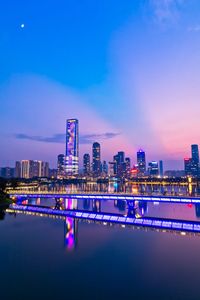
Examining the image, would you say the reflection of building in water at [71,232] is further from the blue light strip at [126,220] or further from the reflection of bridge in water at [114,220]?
the blue light strip at [126,220]

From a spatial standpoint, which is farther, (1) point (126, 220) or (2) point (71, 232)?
(1) point (126, 220)

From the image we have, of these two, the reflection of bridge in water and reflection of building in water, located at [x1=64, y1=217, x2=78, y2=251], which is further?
the reflection of bridge in water

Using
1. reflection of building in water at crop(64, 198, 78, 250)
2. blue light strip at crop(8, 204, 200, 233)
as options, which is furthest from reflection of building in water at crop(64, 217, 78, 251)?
blue light strip at crop(8, 204, 200, 233)

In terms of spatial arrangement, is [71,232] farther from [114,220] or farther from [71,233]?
[114,220]

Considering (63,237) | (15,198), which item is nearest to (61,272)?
(63,237)

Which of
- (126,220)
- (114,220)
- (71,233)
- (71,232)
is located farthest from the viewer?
(114,220)

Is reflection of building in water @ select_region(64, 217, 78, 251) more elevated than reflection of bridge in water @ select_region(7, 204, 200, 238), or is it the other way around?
reflection of bridge in water @ select_region(7, 204, 200, 238)

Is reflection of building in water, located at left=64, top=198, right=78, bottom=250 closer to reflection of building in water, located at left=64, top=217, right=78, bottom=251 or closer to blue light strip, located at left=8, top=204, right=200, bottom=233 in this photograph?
reflection of building in water, located at left=64, top=217, right=78, bottom=251

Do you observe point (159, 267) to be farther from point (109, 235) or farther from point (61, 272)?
point (109, 235)

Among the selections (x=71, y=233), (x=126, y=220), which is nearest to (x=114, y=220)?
(x=126, y=220)

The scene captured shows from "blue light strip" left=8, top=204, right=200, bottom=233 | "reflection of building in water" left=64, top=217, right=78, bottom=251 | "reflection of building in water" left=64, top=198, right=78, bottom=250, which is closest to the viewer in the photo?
"reflection of building in water" left=64, top=217, right=78, bottom=251

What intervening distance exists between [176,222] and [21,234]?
2505 cm

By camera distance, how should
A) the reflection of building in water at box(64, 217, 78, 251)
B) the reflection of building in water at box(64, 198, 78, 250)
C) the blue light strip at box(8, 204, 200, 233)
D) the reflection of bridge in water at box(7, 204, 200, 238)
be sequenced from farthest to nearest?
1. the blue light strip at box(8, 204, 200, 233)
2. the reflection of bridge in water at box(7, 204, 200, 238)
3. the reflection of building in water at box(64, 198, 78, 250)
4. the reflection of building in water at box(64, 217, 78, 251)

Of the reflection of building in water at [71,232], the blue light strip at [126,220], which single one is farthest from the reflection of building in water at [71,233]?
the blue light strip at [126,220]
